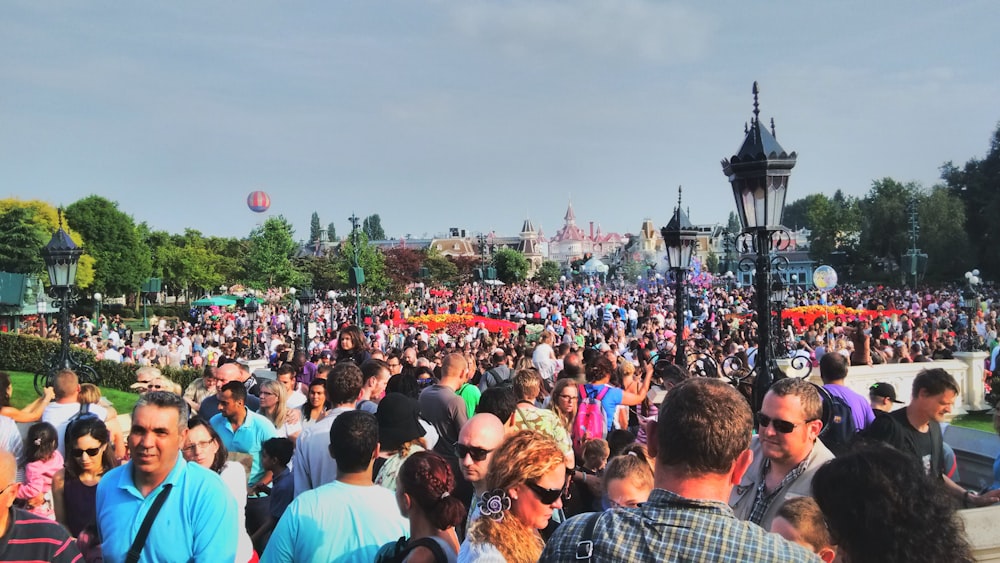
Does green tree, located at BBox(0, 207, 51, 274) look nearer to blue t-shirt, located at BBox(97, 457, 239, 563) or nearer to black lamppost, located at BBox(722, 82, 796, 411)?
black lamppost, located at BBox(722, 82, 796, 411)

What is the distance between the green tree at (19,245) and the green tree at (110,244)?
1107 centimetres

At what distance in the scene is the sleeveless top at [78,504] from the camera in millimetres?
4285

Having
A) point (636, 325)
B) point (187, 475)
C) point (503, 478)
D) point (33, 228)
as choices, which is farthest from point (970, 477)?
point (33, 228)

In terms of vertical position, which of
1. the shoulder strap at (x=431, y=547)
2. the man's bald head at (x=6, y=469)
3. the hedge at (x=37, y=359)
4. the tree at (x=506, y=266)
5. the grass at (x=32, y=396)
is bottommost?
the grass at (x=32, y=396)

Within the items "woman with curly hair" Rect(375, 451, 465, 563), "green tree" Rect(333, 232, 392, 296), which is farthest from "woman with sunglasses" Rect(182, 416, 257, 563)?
"green tree" Rect(333, 232, 392, 296)

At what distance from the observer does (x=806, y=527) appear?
273 centimetres

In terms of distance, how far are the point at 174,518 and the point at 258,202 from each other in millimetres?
88492

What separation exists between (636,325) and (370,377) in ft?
66.0

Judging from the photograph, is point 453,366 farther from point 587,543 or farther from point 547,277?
point 547,277

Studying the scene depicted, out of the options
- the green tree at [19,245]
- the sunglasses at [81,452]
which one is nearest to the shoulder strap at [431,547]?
the sunglasses at [81,452]

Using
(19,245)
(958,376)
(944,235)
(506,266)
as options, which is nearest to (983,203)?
(944,235)

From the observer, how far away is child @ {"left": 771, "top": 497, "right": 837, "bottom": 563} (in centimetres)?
270

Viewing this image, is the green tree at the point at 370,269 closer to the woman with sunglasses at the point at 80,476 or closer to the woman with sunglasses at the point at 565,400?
the woman with sunglasses at the point at 565,400

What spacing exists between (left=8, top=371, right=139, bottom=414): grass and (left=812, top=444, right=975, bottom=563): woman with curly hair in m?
18.7
